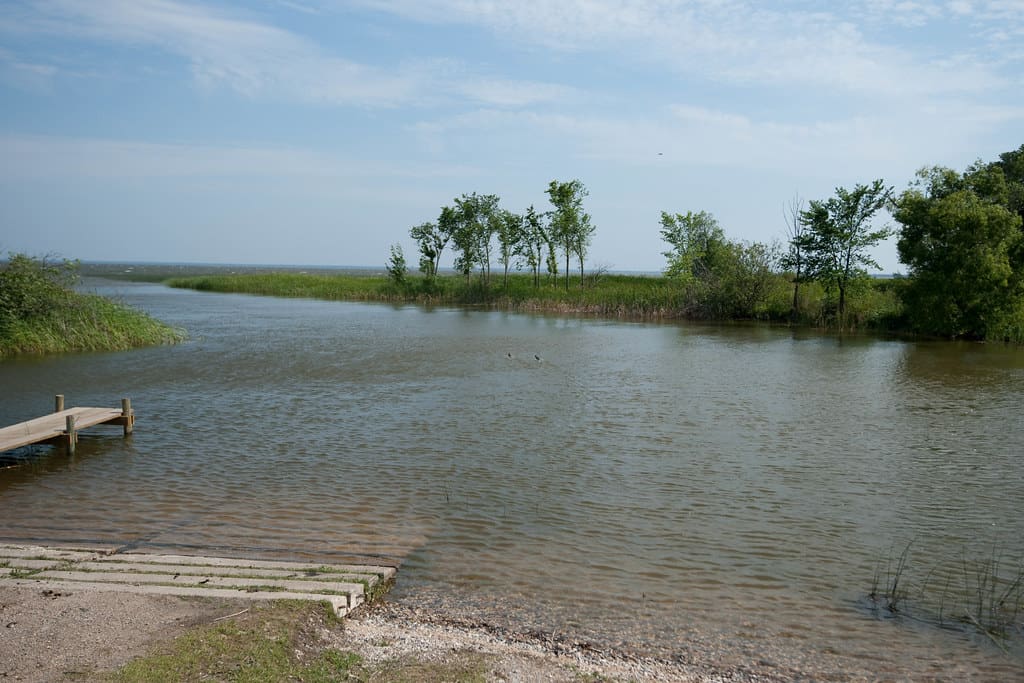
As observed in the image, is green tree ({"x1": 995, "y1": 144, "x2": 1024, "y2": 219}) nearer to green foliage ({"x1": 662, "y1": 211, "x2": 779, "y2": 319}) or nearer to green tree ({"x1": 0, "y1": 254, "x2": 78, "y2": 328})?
green foliage ({"x1": 662, "y1": 211, "x2": 779, "y2": 319})

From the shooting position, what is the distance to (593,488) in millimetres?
10445

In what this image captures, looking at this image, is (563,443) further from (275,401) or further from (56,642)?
(56,642)

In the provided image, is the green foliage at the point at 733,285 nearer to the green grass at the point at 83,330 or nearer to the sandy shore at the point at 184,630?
the green grass at the point at 83,330

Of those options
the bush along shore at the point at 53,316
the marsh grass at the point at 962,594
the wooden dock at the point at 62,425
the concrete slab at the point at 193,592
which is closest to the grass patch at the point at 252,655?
the concrete slab at the point at 193,592

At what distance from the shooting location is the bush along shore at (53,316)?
2222 cm

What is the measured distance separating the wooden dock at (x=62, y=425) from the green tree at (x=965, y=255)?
28.3 meters

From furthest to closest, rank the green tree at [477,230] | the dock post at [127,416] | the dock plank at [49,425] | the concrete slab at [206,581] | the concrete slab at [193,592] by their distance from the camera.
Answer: the green tree at [477,230] → the dock post at [127,416] → the dock plank at [49,425] → the concrete slab at [206,581] → the concrete slab at [193,592]

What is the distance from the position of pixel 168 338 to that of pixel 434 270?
38.1m

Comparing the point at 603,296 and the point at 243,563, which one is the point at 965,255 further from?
the point at 243,563

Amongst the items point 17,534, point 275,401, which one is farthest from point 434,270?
point 17,534

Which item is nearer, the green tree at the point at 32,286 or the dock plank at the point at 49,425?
the dock plank at the point at 49,425

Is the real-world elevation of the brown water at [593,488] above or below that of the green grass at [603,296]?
below

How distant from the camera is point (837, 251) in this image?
36.2 metres

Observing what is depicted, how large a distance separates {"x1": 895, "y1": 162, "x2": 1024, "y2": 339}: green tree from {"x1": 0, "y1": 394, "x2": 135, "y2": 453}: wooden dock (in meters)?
28.3
